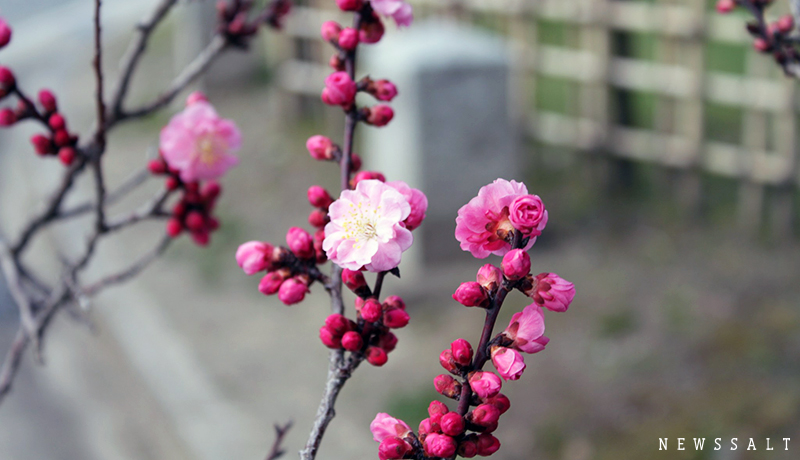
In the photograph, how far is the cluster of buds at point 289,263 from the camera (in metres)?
0.94

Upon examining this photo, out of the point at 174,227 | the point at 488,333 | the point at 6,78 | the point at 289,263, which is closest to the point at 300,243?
the point at 289,263

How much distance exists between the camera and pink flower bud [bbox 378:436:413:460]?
82 centimetres

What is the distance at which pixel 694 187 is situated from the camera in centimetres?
496

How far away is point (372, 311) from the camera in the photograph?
0.86 meters

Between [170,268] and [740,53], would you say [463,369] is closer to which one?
[740,53]

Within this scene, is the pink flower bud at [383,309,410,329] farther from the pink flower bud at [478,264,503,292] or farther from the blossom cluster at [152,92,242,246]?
the blossom cluster at [152,92,242,246]

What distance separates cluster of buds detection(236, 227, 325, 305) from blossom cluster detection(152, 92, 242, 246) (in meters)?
0.59

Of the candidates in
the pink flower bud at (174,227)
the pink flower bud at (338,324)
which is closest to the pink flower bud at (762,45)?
the pink flower bud at (338,324)

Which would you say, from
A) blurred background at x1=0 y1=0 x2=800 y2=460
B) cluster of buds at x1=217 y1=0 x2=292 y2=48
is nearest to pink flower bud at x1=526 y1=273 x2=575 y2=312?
cluster of buds at x1=217 y1=0 x2=292 y2=48

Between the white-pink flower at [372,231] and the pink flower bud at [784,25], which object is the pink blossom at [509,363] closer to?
the white-pink flower at [372,231]

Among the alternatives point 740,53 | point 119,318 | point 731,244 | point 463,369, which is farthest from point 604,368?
point 463,369

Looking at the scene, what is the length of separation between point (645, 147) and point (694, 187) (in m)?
0.39

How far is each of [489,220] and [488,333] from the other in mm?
111

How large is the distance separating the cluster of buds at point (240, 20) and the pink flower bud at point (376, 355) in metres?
0.98
